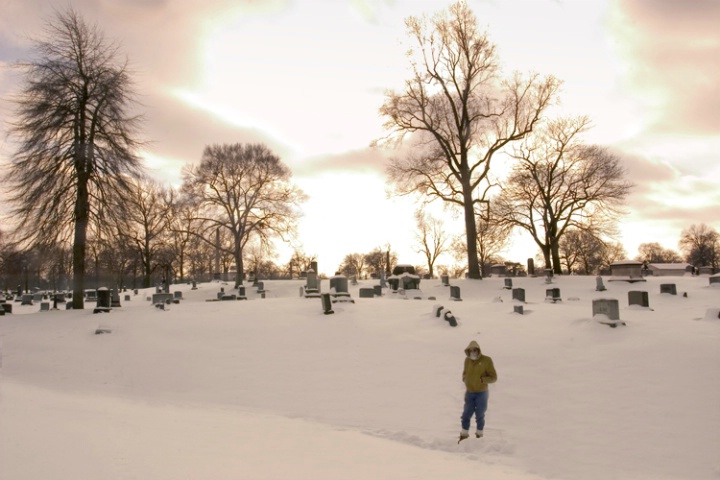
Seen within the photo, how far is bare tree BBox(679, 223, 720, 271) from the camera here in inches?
3140

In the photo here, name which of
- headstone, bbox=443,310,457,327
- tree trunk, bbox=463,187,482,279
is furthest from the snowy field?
tree trunk, bbox=463,187,482,279

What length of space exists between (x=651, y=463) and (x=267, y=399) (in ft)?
21.7

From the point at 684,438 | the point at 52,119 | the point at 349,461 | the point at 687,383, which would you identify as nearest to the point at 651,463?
the point at 684,438

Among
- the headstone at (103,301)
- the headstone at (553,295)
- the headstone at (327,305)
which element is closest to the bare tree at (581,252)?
the headstone at (553,295)

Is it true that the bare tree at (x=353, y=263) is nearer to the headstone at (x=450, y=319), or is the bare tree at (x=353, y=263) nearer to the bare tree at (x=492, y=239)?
the bare tree at (x=492, y=239)

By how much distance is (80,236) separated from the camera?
18.5 m

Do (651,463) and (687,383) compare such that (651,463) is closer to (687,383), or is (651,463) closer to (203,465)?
(687,383)

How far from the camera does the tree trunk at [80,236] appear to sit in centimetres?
1828

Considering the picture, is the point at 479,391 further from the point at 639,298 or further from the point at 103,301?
the point at 103,301

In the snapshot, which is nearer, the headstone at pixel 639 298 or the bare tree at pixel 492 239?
the headstone at pixel 639 298

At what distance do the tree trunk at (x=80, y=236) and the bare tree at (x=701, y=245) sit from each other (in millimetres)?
88109

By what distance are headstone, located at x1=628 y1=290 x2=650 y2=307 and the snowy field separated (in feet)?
2.18

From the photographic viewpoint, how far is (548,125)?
36844mm

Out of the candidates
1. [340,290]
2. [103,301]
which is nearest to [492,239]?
[340,290]
